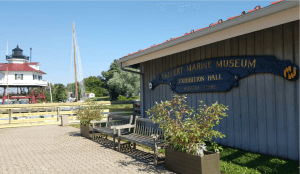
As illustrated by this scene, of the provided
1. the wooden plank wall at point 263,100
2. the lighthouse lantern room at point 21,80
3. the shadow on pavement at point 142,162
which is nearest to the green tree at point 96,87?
the lighthouse lantern room at point 21,80

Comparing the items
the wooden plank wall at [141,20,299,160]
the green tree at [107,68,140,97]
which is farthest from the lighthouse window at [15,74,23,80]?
the wooden plank wall at [141,20,299,160]

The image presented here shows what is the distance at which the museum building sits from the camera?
4680 mm

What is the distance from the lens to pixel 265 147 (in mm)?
5246

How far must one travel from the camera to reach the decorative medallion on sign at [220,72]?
4.93 m

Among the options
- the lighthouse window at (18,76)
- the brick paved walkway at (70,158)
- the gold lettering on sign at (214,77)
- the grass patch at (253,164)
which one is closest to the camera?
the grass patch at (253,164)

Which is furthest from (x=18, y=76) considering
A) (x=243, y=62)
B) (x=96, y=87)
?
(x=243, y=62)

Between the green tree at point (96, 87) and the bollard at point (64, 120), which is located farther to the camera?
the green tree at point (96, 87)

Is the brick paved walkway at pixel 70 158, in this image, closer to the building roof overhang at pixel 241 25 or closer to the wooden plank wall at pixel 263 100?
the wooden plank wall at pixel 263 100

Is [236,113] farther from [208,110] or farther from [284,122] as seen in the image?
[208,110]

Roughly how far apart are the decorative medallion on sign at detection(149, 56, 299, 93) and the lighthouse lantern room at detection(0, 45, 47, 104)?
4007cm

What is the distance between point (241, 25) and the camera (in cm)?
488

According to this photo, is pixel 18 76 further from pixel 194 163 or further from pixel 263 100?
pixel 194 163

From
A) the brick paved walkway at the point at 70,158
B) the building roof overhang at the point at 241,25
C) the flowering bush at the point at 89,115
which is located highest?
the building roof overhang at the point at 241,25

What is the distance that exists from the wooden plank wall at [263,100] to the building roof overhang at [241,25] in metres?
0.71
